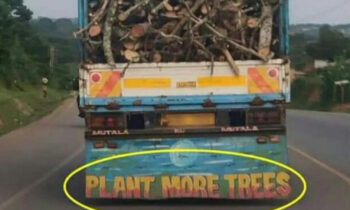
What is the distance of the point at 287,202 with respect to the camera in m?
10.5

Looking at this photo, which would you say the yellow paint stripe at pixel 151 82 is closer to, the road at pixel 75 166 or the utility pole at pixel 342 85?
the road at pixel 75 166

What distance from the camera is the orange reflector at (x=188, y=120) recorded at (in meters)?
9.79

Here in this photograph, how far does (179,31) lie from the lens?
9.99 meters

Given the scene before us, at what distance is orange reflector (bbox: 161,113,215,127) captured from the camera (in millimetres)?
9789

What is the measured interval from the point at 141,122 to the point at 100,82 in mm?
639

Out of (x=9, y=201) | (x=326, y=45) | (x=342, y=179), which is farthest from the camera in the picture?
(x=326, y=45)

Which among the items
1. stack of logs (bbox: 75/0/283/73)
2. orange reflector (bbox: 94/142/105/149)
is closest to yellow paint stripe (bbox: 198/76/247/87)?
stack of logs (bbox: 75/0/283/73)

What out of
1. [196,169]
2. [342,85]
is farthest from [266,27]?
[342,85]

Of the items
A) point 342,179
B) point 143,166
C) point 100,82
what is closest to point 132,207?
point 143,166

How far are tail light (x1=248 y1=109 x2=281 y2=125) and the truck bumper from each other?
0.16 m

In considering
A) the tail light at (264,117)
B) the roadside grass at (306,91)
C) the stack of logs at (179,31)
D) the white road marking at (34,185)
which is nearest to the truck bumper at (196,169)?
the tail light at (264,117)

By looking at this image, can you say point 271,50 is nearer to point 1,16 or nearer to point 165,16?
point 165,16

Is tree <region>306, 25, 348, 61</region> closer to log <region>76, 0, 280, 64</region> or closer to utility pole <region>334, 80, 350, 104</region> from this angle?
utility pole <region>334, 80, 350, 104</region>

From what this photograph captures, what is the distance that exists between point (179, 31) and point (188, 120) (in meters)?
1.02
